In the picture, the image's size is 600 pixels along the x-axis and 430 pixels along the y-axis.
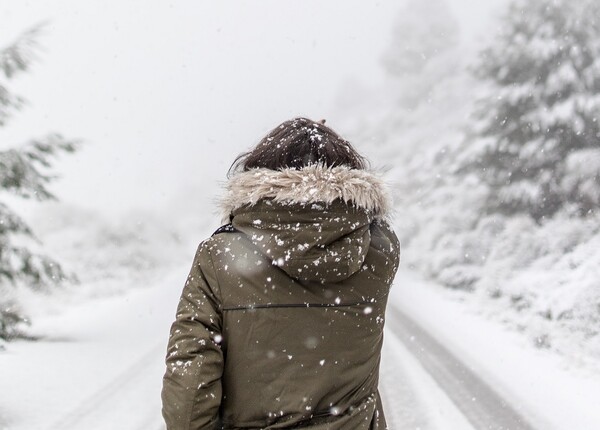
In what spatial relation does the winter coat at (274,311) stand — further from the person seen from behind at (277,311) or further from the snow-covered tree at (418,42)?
the snow-covered tree at (418,42)

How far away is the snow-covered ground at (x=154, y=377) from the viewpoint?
5582 mm

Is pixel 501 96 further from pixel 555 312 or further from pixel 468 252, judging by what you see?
pixel 555 312

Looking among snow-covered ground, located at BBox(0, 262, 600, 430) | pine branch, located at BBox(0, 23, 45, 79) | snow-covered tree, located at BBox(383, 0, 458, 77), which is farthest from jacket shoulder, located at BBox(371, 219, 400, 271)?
snow-covered tree, located at BBox(383, 0, 458, 77)

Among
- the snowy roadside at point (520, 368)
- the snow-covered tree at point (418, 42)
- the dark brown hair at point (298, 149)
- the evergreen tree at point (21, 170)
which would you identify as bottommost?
the snowy roadside at point (520, 368)

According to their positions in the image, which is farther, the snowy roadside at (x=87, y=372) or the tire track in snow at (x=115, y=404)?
the snowy roadside at (x=87, y=372)

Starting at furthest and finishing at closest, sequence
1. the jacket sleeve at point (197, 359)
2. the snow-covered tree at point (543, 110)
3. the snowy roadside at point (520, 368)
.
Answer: the snow-covered tree at point (543, 110) < the snowy roadside at point (520, 368) < the jacket sleeve at point (197, 359)

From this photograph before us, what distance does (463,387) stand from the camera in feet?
21.2

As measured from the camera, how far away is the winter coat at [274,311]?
1462mm

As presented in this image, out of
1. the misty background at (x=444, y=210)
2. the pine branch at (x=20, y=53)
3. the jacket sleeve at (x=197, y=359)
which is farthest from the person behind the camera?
the misty background at (x=444, y=210)

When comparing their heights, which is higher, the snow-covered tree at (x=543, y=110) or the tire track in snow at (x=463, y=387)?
the snow-covered tree at (x=543, y=110)

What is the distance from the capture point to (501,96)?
13992mm

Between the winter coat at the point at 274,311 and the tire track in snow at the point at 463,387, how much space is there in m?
4.42

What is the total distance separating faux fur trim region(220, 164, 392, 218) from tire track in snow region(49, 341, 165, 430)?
4560mm

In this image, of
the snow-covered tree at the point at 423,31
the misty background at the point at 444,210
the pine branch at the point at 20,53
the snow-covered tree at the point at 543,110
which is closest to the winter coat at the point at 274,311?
the misty background at the point at 444,210
